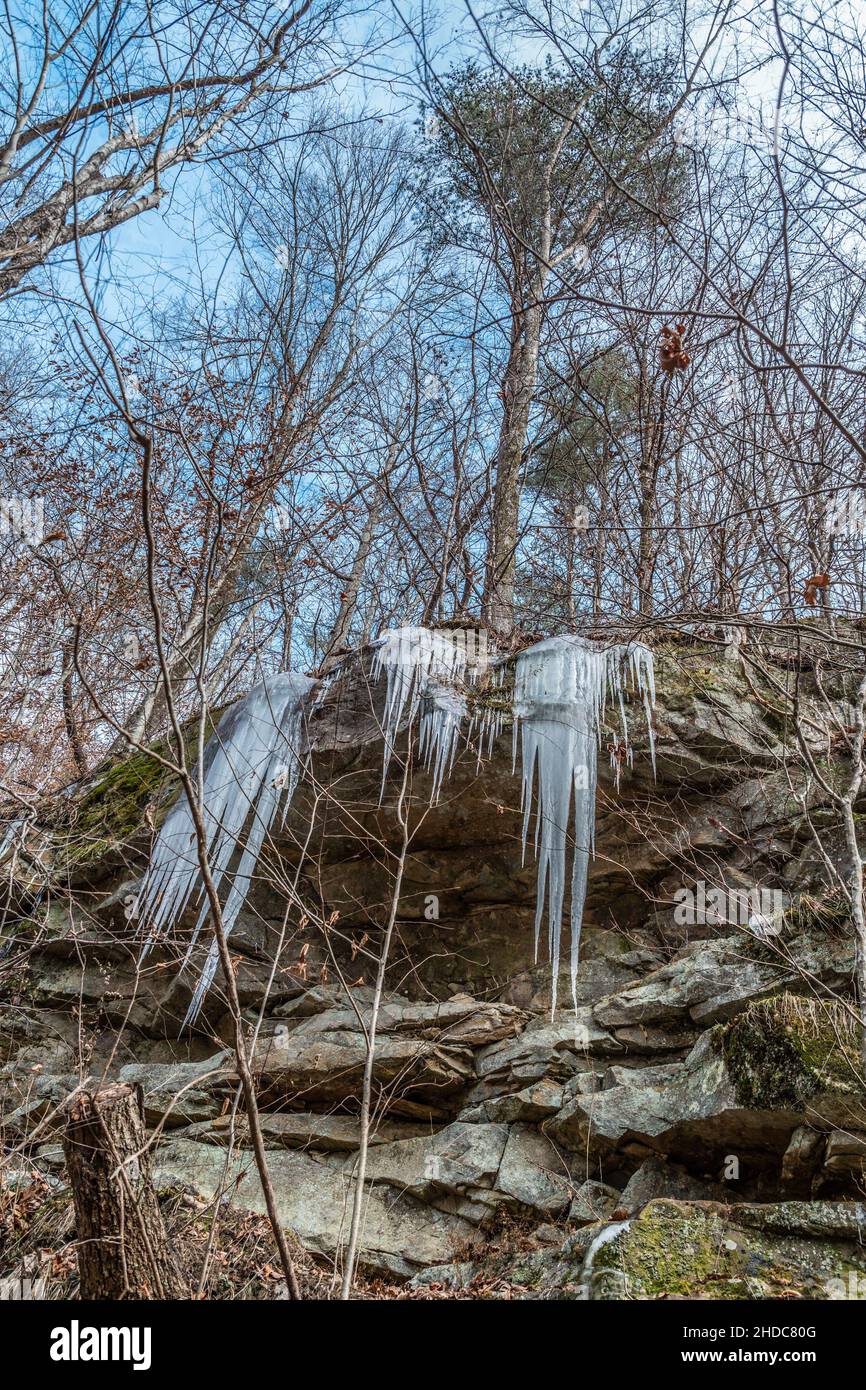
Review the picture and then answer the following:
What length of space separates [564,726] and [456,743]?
2.41ft

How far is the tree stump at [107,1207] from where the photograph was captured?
2123 mm

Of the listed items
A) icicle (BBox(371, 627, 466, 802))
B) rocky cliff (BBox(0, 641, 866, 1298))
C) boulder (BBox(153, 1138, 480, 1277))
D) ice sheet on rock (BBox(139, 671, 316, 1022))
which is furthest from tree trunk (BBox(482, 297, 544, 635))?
boulder (BBox(153, 1138, 480, 1277))

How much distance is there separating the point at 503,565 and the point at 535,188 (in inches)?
149

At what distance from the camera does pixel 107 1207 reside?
2.13 metres

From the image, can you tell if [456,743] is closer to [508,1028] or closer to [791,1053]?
[508,1028]

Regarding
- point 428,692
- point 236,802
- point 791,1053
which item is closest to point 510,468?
point 428,692

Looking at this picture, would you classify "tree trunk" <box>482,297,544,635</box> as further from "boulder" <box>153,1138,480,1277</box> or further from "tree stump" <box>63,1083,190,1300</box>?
"tree stump" <box>63,1083,190,1300</box>

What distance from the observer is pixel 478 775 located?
5699 mm

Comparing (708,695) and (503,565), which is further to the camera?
(503,565)

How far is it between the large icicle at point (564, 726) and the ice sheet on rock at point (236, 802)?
1594 mm

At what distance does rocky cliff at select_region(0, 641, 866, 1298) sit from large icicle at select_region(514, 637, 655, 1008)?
193mm
